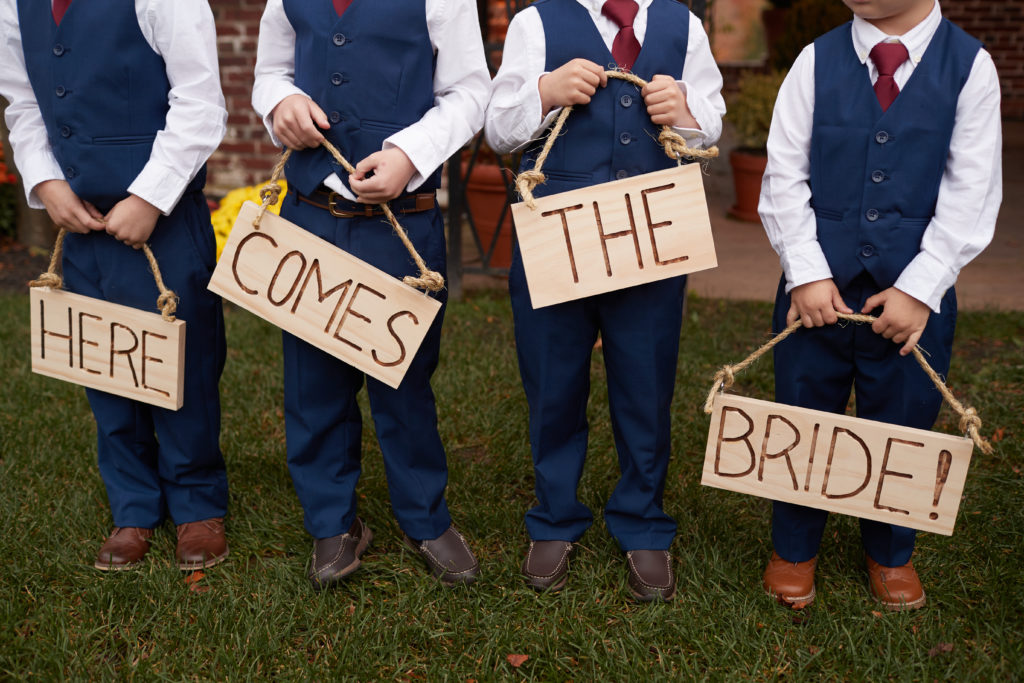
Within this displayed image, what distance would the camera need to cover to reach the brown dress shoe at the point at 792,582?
2.28m

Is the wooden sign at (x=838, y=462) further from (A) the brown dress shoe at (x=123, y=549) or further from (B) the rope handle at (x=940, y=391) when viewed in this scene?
(A) the brown dress shoe at (x=123, y=549)

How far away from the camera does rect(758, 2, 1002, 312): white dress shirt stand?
6.23 feet

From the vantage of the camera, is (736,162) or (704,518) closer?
(704,518)

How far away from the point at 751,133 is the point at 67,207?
5.61m

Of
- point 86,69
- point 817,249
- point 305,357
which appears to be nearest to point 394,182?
point 305,357

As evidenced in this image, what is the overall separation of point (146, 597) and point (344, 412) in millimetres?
677

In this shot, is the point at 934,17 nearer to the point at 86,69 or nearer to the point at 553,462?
the point at 553,462

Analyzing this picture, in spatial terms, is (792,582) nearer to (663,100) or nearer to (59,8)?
(663,100)

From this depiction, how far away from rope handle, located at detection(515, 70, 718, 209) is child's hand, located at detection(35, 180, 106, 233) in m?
1.04

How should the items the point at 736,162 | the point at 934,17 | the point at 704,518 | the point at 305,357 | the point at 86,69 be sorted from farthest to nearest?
the point at 736,162 < the point at 704,518 < the point at 305,357 < the point at 86,69 < the point at 934,17

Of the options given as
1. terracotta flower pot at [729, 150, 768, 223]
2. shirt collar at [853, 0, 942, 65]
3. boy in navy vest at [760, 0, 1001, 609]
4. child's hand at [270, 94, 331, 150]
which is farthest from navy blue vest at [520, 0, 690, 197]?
terracotta flower pot at [729, 150, 768, 223]

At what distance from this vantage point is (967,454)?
6.40 ft

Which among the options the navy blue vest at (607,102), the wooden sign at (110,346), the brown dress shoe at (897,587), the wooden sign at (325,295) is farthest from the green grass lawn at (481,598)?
the navy blue vest at (607,102)

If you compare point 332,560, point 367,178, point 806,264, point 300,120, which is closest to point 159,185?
point 300,120
